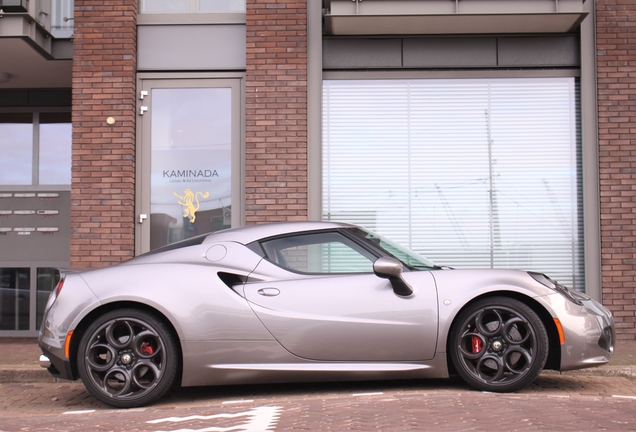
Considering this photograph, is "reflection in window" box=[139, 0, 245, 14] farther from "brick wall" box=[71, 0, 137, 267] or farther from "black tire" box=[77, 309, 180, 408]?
"black tire" box=[77, 309, 180, 408]

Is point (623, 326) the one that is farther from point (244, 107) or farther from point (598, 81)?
point (244, 107)

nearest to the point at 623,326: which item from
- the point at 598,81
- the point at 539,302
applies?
the point at 598,81

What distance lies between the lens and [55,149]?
36.1ft

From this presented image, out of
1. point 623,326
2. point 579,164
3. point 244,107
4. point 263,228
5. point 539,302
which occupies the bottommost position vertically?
point 623,326

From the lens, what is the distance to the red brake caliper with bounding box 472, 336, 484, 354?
16.6 ft

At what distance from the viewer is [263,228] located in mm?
5488

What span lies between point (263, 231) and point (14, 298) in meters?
6.48

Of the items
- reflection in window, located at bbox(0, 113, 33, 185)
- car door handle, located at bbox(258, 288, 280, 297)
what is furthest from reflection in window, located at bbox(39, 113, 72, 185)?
car door handle, located at bbox(258, 288, 280, 297)

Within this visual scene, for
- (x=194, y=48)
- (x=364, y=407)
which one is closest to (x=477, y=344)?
(x=364, y=407)

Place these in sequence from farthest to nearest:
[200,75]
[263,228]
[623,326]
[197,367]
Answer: [200,75], [623,326], [263,228], [197,367]

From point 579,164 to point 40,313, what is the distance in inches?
302

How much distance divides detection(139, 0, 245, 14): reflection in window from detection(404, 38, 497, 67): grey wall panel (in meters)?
2.32

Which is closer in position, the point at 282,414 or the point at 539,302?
the point at 282,414

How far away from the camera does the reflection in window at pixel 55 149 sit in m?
10.9
